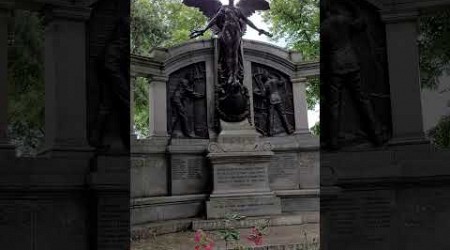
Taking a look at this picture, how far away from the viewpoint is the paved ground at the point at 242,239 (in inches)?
339

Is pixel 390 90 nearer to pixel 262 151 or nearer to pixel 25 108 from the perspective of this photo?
pixel 25 108

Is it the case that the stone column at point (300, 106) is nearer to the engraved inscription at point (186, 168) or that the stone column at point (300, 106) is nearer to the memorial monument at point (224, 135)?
the memorial monument at point (224, 135)

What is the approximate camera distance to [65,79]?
4.95 m

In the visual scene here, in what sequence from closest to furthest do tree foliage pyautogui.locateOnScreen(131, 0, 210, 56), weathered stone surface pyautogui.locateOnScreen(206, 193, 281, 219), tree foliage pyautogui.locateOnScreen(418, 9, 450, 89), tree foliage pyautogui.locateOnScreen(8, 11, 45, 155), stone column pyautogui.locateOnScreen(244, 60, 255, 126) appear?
tree foliage pyautogui.locateOnScreen(8, 11, 45, 155) < tree foliage pyautogui.locateOnScreen(418, 9, 450, 89) < weathered stone surface pyautogui.locateOnScreen(206, 193, 281, 219) < stone column pyautogui.locateOnScreen(244, 60, 255, 126) < tree foliage pyautogui.locateOnScreen(131, 0, 210, 56)

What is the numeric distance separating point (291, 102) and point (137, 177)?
4.68m

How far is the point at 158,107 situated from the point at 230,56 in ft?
7.09

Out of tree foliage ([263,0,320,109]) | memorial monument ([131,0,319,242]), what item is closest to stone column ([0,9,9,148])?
memorial monument ([131,0,319,242])

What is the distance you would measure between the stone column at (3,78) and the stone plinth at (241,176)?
6827 mm

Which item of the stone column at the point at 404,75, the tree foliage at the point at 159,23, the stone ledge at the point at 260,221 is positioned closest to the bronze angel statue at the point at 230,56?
the stone ledge at the point at 260,221

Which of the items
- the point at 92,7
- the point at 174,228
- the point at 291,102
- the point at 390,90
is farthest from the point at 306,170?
the point at 92,7

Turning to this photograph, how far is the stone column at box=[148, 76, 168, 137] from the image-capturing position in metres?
12.1

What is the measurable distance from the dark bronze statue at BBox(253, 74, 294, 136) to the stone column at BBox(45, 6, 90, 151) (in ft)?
28.1

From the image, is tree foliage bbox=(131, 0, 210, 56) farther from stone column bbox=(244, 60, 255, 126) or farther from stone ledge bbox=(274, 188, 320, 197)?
stone ledge bbox=(274, 188, 320, 197)

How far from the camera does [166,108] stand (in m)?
12.2
